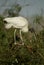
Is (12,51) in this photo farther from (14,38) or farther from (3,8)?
→ (3,8)

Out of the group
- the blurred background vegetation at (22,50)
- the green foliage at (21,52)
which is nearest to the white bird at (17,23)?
the blurred background vegetation at (22,50)

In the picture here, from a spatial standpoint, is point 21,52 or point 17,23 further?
point 17,23

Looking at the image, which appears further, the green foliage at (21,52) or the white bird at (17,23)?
the white bird at (17,23)

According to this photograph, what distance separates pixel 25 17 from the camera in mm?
3105

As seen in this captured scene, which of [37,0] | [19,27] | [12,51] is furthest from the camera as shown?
[37,0]

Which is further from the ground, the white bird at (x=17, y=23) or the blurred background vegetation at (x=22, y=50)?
the white bird at (x=17, y=23)

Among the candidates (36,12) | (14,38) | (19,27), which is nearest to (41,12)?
(36,12)

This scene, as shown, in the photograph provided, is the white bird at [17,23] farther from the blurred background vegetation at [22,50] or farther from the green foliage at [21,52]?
the green foliage at [21,52]

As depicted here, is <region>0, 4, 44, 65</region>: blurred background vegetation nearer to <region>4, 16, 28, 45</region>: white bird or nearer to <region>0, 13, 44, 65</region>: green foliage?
<region>0, 13, 44, 65</region>: green foliage

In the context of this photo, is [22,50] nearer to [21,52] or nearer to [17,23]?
[21,52]

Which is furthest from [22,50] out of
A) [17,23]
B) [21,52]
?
[17,23]

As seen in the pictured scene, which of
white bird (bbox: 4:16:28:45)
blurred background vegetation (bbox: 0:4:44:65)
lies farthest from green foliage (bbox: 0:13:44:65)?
white bird (bbox: 4:16:28:45)

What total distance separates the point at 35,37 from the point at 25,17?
1.49 feet

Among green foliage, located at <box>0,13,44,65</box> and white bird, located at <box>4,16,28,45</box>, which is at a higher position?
white bird, located at <box>4,16,28,45</box>
